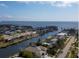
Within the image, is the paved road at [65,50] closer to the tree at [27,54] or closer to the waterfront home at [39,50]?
the waterfront home at [39,50]

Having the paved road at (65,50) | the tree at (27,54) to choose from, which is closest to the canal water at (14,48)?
the tree at (27,54)

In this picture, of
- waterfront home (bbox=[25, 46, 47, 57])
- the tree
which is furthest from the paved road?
the tree

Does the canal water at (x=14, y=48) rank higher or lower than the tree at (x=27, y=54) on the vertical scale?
higher

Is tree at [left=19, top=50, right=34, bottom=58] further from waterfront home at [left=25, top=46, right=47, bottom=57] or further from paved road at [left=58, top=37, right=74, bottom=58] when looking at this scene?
→ paved road at [left=58, top=37, right=74, bottom=58]

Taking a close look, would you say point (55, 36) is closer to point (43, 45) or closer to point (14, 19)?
point (43, 45)

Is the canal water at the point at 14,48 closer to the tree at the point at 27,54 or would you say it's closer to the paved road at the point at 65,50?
the tree at the point at 27,54

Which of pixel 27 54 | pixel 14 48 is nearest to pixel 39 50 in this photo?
pixel 27 54

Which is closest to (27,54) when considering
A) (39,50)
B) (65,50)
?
(39,50)

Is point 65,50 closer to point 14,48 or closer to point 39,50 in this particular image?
point 39,50

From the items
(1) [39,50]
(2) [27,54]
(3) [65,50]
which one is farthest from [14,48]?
(3) [65,50]

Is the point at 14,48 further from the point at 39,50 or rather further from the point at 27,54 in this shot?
the point at 39,50

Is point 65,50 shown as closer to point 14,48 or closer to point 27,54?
point 27,54

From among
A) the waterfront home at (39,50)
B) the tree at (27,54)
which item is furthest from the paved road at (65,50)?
the tree at (27,54)
